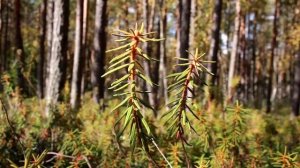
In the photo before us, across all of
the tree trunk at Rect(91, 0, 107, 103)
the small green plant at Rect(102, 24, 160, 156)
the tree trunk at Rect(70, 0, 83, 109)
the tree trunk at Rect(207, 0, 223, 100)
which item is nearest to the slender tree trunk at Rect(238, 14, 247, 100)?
the tree trunk at Rect(207, 0, 223, 100)

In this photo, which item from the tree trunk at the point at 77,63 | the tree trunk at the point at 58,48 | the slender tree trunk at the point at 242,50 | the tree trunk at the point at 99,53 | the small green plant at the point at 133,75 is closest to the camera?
the small green plant at the point at 133,75

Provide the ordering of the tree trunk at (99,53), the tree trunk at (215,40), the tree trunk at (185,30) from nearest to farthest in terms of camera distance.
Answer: the tree trunk at (185,30) < the tree trunk at (99,53) < the tree trunk at (215,40)

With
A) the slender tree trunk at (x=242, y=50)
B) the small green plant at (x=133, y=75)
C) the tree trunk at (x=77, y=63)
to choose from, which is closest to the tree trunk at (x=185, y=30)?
the tree trunk at (x=77, y=63)

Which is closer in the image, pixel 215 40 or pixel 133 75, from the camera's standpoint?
pixel 133 75

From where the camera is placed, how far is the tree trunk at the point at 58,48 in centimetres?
838

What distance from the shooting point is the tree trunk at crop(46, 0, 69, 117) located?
8.38m

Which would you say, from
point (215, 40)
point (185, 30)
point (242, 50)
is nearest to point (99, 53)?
point (185, 30)

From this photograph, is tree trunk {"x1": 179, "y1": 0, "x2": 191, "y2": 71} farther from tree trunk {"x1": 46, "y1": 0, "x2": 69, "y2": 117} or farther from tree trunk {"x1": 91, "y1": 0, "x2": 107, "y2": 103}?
tree trunk {"x1": 46, "y1": 0, "x2": 69, "y2": 117}

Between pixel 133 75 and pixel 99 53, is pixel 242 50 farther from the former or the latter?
pixel 133 75

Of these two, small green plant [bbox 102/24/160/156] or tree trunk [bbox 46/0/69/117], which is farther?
tree trunk [bbox 46/0/69/117]

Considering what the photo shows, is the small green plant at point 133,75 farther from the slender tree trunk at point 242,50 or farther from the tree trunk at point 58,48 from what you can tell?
the slender tree trunk at point 242,50

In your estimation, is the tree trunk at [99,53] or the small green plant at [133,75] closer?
the small green plant at [133,75]

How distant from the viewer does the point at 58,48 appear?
8500 mm

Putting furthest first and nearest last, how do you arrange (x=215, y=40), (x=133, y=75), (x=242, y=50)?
(x=242, y=50) → (x=215, y=40) → (x=133, y=75)
